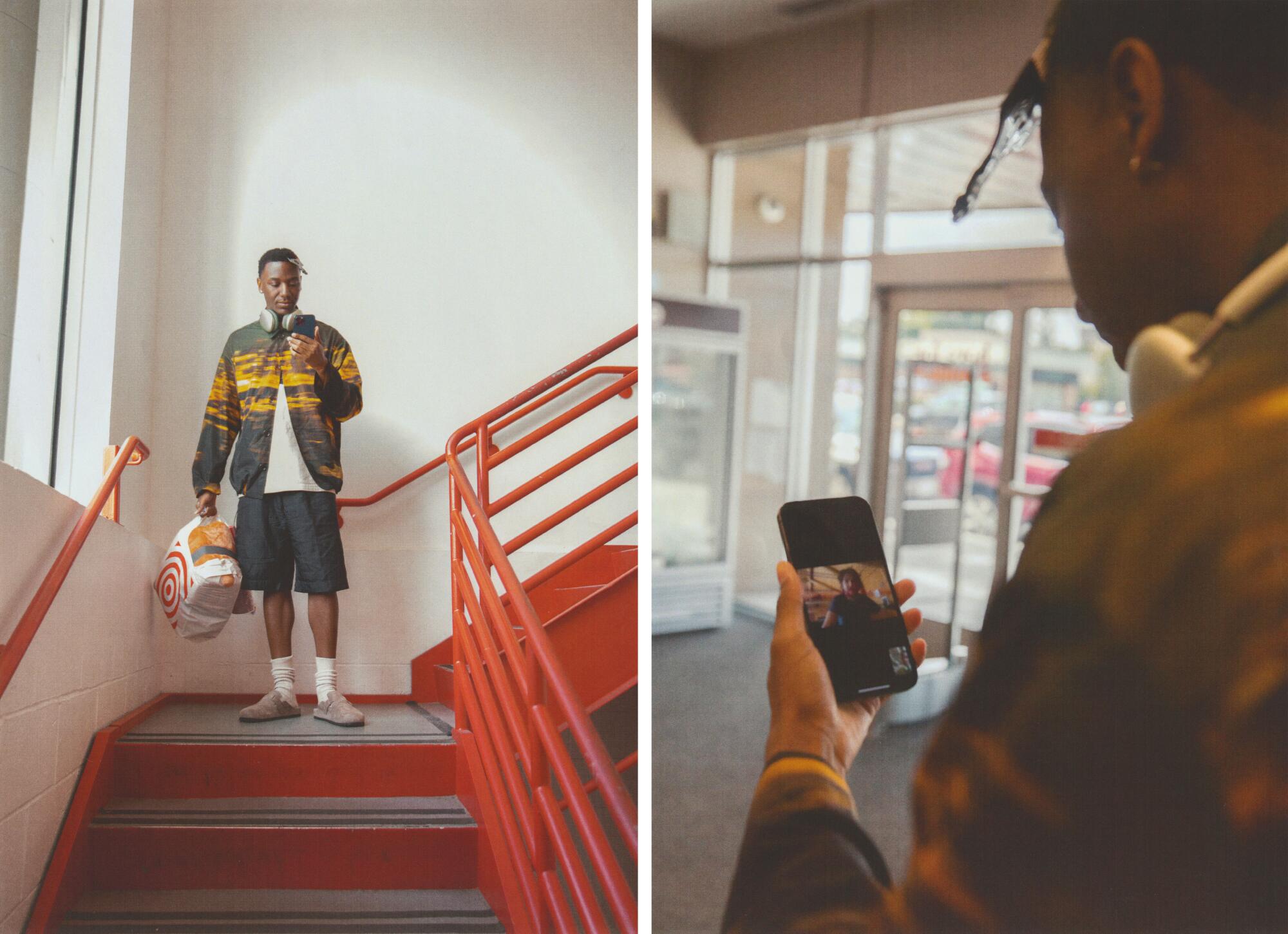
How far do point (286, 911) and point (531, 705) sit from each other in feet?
1.90

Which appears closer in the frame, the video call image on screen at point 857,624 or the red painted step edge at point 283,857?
the video call image on screen at point 857,624

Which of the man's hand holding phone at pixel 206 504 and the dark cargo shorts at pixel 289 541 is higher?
the man's hand holding phone at pixel 206 504

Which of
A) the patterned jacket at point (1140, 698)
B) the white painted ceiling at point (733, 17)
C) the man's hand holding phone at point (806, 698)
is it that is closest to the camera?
the patterned jacket at point (1140, 698)

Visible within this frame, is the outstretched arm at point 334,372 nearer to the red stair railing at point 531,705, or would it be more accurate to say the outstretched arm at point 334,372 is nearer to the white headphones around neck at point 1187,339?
the red stair railing at point 531,705

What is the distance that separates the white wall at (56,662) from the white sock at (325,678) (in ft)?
0.85

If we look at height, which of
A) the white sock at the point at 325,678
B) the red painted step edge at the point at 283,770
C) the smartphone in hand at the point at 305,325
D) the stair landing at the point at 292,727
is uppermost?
the smartphone in hand at the point at 305,325

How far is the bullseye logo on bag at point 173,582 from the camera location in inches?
56.7

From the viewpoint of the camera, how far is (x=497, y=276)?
158cm

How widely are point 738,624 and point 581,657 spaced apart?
53 centimetres

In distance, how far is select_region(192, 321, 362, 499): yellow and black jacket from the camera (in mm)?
1471

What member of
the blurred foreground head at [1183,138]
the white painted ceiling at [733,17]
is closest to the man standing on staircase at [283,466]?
the white painted ceiling at [733,17]

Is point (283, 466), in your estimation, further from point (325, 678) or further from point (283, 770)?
point (283, 770)

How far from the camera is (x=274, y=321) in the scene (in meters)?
1.49

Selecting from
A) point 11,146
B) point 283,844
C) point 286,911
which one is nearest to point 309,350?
point 11,146
